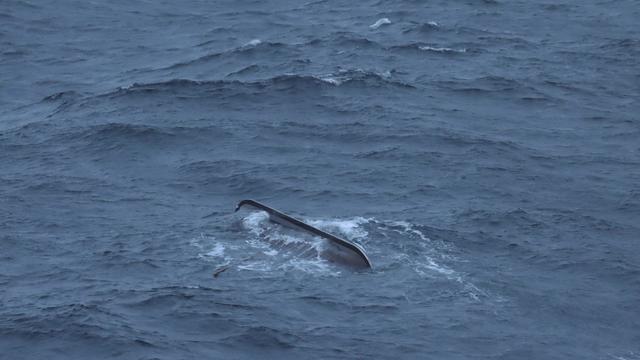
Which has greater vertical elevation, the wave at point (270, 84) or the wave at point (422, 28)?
the wave at point (422, 28)

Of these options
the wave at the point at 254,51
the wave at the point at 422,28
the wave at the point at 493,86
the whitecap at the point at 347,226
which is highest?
the wave at the point at 422,28

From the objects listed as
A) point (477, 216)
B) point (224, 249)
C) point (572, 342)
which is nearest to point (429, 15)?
point (477, 216)

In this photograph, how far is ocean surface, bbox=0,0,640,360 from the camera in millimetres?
57594

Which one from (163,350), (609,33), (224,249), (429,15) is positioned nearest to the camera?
(163,350)

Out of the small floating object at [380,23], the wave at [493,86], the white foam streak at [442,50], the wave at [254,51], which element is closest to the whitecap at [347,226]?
the wave at [493,86]

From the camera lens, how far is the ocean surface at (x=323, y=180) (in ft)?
189

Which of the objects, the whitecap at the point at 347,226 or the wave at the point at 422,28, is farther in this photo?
the wave at the point at 422,28

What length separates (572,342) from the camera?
5662 centimetres

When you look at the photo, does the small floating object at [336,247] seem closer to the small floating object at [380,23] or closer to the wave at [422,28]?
the wave at [422,28]

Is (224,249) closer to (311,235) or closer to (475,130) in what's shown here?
(311,235)

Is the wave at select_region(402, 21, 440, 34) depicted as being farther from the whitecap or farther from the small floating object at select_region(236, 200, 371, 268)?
the small floating object at select_region(236, 200, 371, 268)

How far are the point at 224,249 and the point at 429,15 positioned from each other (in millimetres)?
52502

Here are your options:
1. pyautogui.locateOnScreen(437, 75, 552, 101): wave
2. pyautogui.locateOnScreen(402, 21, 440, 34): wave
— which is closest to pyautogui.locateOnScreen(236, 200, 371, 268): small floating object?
pyautogui.locateOnScreen(437, 75, 552, 101): wave

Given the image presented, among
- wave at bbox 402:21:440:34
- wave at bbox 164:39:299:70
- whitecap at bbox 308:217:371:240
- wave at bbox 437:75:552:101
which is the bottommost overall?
whitecap at bbox 308:217:371:240
